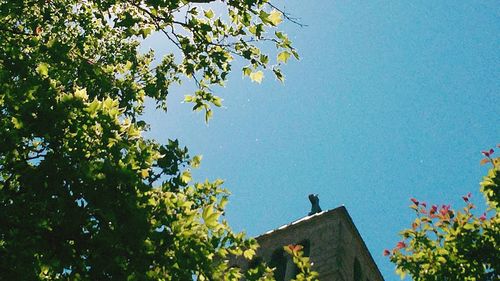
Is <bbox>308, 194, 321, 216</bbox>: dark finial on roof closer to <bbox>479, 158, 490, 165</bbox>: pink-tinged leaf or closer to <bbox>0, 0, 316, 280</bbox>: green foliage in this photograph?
<bbox>479, 158, 490, 165</bbox>: pink-tinged leaf

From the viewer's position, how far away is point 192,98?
9703 millimetres

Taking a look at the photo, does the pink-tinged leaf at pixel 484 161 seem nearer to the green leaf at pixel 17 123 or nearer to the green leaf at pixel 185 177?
the green leaf at pixel 185 177

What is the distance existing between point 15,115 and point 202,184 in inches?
143

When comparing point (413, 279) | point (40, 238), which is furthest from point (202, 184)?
point (413, 279)

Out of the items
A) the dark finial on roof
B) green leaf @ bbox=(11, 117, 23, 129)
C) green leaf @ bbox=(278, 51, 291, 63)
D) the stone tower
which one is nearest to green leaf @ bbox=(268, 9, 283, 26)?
green leaf @ bbox=(278, 51, 291, 63)

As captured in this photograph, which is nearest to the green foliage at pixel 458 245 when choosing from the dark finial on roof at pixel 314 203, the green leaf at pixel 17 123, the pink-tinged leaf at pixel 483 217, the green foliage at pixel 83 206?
the pink-tinged leaf at pixel 483 217

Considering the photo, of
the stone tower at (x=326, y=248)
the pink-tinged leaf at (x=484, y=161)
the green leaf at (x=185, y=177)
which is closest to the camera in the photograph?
the green leaf at (x=185, y=177)

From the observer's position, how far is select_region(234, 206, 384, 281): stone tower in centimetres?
2134

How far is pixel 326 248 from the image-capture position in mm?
22062

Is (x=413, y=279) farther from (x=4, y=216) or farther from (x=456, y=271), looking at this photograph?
(x=4, y=216)

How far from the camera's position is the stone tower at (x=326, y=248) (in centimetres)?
2134

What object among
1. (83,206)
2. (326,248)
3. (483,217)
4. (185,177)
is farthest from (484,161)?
(326,248)

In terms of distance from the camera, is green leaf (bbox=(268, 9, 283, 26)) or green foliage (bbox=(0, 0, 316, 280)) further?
green leaf (bbox=(268, 9, 283, 26))

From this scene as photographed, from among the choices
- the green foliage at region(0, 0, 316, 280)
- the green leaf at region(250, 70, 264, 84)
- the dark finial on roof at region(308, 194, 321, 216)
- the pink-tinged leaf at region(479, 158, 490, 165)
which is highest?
the dark finial on roof at region(308, 194, 321, 216)
